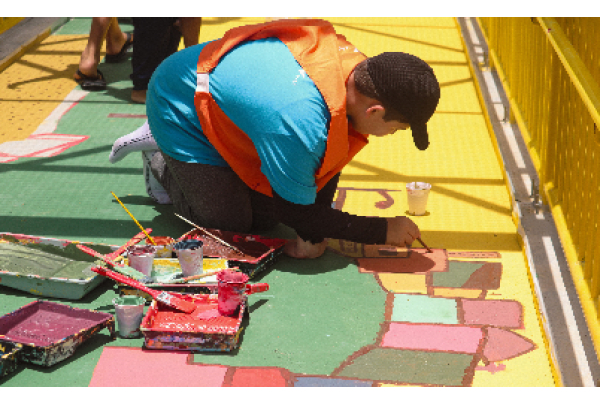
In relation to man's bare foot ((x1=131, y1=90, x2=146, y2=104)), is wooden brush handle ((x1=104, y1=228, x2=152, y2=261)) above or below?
above

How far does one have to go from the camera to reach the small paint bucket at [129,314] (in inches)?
120

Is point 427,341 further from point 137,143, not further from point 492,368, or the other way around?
point 137,143

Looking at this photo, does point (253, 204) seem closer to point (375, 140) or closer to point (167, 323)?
point (167, 323)

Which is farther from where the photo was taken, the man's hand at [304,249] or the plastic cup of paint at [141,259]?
the man's hand at [304,249]

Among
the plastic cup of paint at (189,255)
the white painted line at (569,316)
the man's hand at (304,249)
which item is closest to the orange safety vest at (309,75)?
the man's hand at (304,249)

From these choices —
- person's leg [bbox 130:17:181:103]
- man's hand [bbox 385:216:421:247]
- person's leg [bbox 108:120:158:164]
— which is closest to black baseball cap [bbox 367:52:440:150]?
man's hand [bbox 385:216:421:247]

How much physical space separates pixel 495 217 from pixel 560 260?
0.62 m

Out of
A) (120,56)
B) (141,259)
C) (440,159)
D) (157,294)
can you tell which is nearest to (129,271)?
(141,259)

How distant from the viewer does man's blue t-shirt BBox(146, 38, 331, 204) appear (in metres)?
3.20

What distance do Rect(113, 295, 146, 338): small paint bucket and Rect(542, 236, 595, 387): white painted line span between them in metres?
1.74

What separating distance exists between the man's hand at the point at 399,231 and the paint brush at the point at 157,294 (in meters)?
0.96

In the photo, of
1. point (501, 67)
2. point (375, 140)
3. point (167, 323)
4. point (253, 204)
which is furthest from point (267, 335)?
point (501, 67)

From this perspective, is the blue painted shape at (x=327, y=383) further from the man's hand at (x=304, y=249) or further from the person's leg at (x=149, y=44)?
the person's leg at (x=149, y=44)

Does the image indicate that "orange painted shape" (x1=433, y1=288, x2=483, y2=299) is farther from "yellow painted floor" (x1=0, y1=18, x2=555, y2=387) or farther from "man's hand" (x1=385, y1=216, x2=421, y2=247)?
"man's hand" (x1=385, y1=216, x2=421, y2=247)
